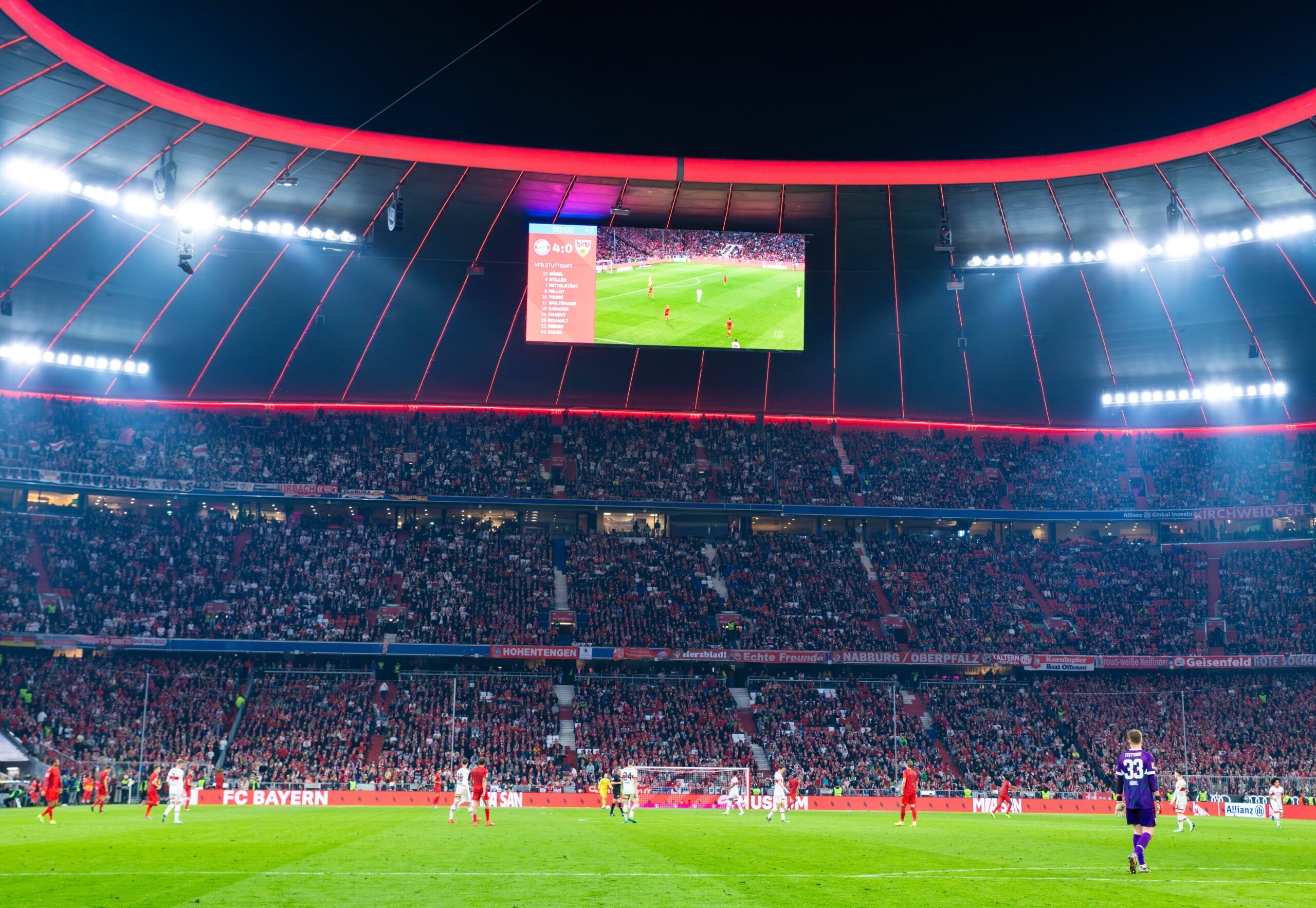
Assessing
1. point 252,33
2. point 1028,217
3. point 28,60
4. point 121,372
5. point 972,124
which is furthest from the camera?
point 121,372

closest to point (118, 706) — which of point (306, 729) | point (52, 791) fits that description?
point (306, 729)

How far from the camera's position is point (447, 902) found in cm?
1127

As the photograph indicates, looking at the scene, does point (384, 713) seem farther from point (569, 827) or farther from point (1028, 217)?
point (1028, 217)

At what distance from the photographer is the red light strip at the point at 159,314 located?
39.4m

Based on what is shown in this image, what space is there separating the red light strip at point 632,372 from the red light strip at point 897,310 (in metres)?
8.64

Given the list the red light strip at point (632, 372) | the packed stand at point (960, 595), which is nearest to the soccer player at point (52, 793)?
the red light strip at point (632, 372)

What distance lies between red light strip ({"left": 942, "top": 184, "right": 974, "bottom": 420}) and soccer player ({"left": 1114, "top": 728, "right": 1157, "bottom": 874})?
2371cm

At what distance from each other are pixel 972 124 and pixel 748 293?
10.5 meters

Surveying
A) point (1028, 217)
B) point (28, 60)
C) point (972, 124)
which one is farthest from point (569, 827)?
point (1028, 217)

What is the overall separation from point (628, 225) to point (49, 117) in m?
18.6

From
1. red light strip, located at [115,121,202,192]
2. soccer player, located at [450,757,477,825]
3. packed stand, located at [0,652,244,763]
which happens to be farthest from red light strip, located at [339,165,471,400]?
soccer player, located at [450,757,477,825]

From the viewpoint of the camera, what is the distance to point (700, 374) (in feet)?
160

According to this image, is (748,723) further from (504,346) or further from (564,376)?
(504,346)

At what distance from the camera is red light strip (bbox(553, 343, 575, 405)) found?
45562 mm
